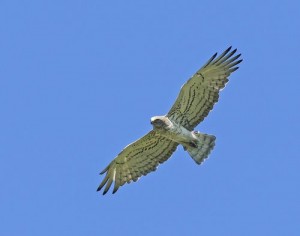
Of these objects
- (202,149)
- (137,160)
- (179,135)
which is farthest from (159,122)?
(137,160)

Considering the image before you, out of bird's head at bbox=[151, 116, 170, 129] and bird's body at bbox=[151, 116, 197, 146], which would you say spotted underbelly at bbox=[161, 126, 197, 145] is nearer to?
bird's body at bbox=[151, 116, 197, 146]

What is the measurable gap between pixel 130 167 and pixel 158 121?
186 cm

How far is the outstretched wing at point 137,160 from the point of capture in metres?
27.6

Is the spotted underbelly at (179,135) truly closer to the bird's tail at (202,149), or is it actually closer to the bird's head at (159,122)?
the bird's head at (159,122)

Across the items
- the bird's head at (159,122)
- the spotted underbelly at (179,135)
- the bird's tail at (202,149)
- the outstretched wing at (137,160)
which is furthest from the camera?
the outstretched wing at (137,160)

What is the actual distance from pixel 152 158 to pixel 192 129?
1.30 meters

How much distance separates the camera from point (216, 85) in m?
27.0

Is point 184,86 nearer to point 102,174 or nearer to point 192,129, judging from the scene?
point 192,129

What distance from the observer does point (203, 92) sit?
2695 centimetres

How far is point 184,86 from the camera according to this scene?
1049 inches

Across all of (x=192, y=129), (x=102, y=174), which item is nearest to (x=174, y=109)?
(x=192, y=129)

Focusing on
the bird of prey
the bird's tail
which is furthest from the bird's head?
the bird's tail

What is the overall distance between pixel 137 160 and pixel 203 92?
7.42 ft

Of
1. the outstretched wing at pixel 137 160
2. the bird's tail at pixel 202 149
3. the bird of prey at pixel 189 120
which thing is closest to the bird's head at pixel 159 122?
the bird of prey at pixel 189 120
